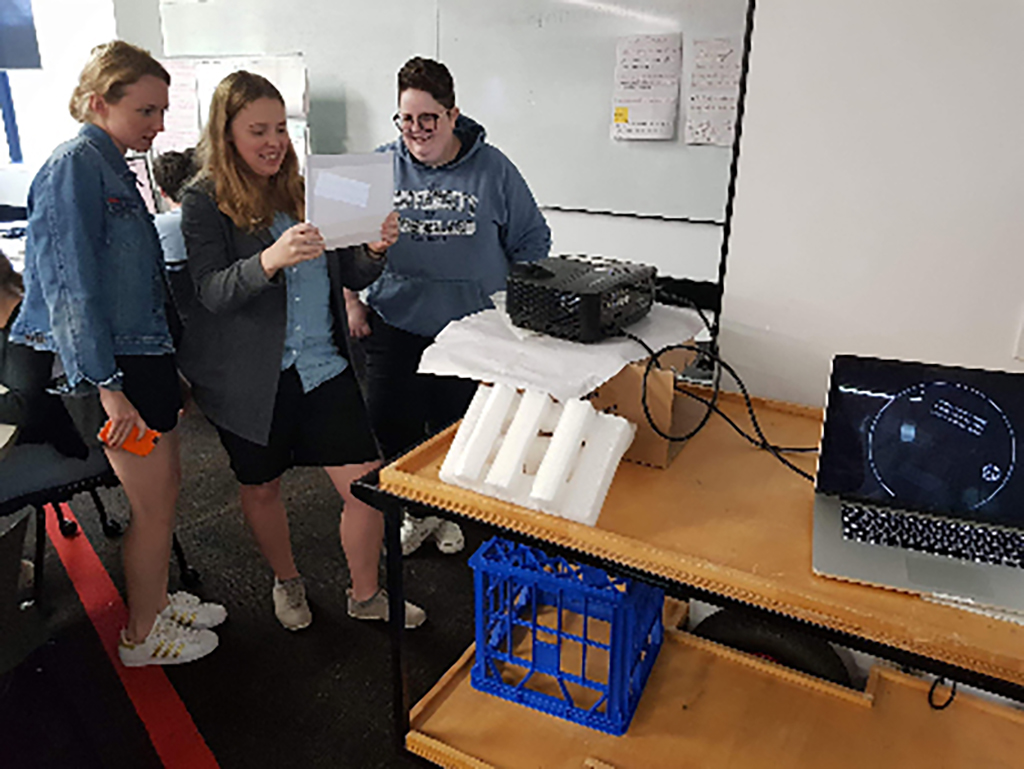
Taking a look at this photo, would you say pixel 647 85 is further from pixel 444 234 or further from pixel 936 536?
pixel 936 536

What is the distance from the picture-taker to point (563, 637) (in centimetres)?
150

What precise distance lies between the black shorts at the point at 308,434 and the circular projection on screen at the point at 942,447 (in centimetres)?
117

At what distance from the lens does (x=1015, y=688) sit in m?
0.85

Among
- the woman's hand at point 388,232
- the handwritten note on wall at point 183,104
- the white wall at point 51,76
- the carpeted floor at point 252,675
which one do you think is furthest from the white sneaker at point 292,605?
the white wall at point 51,76

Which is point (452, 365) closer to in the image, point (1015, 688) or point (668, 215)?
point (1015, 688)

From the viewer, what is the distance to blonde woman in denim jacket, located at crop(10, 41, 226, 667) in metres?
1.46

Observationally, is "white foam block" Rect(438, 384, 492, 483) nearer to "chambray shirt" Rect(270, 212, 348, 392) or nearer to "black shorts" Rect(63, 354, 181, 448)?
"chambray shirt" Rect(270, 212, 348, 392)

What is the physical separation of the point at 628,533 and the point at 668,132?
226 cm

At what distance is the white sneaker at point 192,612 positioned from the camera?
6.77ft

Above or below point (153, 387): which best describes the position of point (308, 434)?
below

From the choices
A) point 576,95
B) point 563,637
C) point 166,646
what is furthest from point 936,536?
point 576,95

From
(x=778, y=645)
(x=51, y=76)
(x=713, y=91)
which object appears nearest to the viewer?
(x=778, y=645)

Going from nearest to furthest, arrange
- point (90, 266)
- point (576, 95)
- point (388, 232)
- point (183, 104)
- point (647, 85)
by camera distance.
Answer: point (90, 266)
point (388, 232)
point (647, 85)
point (576, 95)
point (183, 104)

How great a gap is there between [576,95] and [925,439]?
2.42 m
